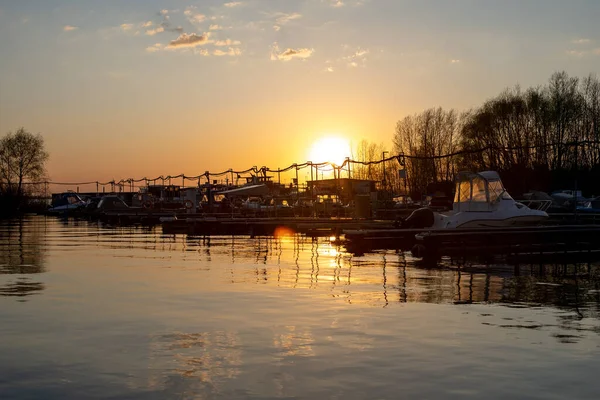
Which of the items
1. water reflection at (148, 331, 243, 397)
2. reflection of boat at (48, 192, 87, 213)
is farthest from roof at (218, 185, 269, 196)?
water reflection at (148, 331, 243, 397)

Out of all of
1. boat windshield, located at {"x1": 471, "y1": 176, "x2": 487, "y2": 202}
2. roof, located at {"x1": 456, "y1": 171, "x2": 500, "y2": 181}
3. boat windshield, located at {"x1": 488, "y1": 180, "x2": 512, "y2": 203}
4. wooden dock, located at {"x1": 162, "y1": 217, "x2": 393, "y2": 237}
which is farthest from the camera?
wooden dock, located at {"x1": 162, "y1": 217, "x2": 393, "y2": 237}

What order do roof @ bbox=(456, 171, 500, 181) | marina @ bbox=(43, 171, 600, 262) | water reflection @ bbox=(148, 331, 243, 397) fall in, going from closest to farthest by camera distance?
water reflection @ bbox=(148, 331, 243, 397) → marina @ bbox=(43, 171, 600, 262) → roof @ bbox=(456, 171, 500, 181)

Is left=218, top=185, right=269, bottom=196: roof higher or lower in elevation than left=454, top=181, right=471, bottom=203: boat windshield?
higher

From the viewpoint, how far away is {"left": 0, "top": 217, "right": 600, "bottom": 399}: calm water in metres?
8.88

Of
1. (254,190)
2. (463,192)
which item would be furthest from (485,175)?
(254,190)

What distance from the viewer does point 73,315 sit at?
1393cm

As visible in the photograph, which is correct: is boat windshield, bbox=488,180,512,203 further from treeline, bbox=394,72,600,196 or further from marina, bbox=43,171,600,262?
treeline, bbox=394,72,600,196

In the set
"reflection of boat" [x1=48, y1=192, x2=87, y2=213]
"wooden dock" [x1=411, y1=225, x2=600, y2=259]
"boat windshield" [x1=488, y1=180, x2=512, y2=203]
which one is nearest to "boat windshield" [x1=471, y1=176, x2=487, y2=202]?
"boat windshield" [x1=488, y1=180, x2=512, y2=203]

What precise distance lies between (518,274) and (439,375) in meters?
12.4

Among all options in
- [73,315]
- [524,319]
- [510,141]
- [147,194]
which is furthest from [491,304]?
[510,141]

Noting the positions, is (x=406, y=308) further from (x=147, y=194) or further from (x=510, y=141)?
(x=510, y=141)

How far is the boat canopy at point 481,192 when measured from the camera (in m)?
30.8

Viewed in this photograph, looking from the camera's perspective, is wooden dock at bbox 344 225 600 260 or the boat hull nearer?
wooden dock at bbox 344 225 600 260

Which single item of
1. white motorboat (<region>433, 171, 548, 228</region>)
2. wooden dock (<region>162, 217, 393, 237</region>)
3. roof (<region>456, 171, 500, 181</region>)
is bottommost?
wooden dock (<region>162, 217, 393, 237</region>)
